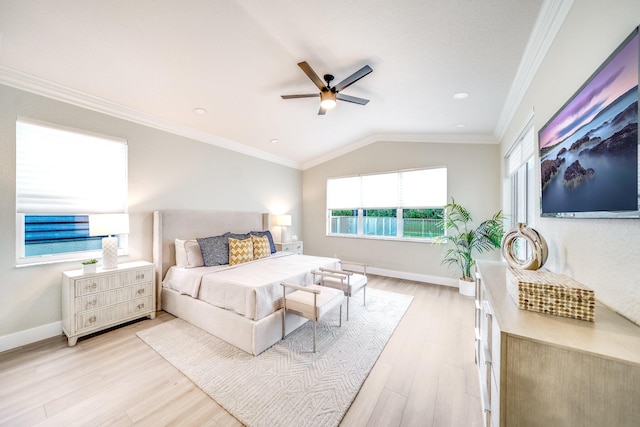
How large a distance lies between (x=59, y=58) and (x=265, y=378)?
3.45 meters

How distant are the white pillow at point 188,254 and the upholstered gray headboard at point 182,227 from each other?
0.17 meters

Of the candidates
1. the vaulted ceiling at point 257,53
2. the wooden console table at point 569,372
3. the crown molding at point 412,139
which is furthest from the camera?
the crown molding at point 412,139

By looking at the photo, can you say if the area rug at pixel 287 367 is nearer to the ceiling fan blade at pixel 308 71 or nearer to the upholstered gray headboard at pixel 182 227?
the upholstered gray headboard at pixel 182 227

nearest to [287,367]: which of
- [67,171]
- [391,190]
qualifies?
[67,171]

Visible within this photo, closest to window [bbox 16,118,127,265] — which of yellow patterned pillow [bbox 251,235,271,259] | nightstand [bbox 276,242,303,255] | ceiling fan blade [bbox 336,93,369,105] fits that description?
yellow patterned pillow [bbox 251,235,271,259]

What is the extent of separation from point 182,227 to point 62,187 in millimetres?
1335

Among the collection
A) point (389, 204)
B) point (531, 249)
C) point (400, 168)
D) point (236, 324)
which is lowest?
point (236, 324)

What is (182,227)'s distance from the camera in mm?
3600

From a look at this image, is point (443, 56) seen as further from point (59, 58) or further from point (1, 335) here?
point (1, 335)

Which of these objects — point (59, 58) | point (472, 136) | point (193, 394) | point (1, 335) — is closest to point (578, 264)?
point (193, 394)

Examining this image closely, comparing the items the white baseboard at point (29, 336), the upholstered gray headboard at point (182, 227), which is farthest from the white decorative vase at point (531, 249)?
the white baseboard at point (29, 336)

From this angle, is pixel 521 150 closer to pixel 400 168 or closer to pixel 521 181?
pixel 521 181

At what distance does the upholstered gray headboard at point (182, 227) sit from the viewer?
130 inches

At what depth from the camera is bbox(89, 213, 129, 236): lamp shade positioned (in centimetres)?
257
